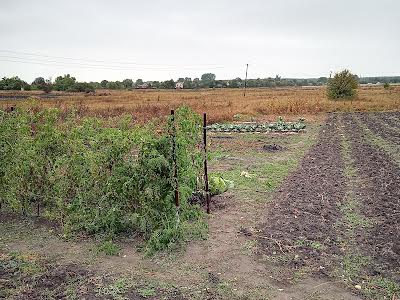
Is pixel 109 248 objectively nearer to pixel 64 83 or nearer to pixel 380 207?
pixel 380 207

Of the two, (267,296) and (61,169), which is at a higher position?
(61,169)

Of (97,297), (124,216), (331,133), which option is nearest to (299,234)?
(124,216)

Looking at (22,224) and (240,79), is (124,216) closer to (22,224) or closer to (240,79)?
(22,224)

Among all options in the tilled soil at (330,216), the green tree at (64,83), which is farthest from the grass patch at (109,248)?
the green tree at (64,83)

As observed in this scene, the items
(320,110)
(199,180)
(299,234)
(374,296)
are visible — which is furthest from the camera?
(320,110)

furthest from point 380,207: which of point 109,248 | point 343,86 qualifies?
point 343,86

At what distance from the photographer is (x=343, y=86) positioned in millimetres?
41281

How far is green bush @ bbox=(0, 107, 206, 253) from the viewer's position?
5984 mm

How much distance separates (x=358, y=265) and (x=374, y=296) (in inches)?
28.6

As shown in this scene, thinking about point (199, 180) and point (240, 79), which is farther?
point (240, 79)

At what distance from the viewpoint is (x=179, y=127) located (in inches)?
256

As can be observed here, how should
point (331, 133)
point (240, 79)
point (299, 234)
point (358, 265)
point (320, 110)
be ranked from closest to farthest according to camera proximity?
point (358, 265) < point (299, 234) < point (331, 133) < point (320, 110) < point (240, 79)

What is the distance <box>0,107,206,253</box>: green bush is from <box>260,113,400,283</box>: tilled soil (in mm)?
1496

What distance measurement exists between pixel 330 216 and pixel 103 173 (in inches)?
160
